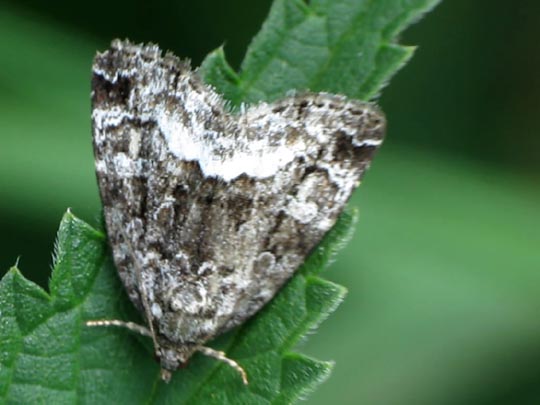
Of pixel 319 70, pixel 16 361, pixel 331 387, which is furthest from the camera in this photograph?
pixel 331 387

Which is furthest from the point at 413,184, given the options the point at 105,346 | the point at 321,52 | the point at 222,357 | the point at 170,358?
the point at 105,346

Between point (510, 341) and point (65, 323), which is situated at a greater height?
point (510, 341)

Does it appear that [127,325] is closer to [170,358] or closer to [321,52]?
[170,358]

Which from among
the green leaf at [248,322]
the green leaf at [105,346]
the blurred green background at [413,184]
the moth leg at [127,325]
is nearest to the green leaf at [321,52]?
the green leaf at [248,322]

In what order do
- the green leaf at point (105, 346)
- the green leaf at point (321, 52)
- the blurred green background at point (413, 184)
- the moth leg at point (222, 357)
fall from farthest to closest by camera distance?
1. the blurred green background at point (413, 184)
2. the green leaf at point (321, 52)
3. the moth leg at point (222, 357)
4. the green leaf at point (105, 346)

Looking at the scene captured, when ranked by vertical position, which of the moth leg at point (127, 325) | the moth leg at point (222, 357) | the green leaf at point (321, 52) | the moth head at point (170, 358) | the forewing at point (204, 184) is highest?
the green leaf at point (321, 52)

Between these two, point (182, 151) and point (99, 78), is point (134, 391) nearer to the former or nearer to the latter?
point (182, 151)

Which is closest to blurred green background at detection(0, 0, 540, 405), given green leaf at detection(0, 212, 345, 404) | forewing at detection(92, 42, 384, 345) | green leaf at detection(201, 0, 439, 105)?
forewing at detection(92, 42, 384, 345)

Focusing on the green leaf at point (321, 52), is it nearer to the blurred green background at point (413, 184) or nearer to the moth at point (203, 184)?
the moth at point (203, 184)

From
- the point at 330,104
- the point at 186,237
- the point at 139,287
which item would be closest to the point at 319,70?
the point at 330,104
